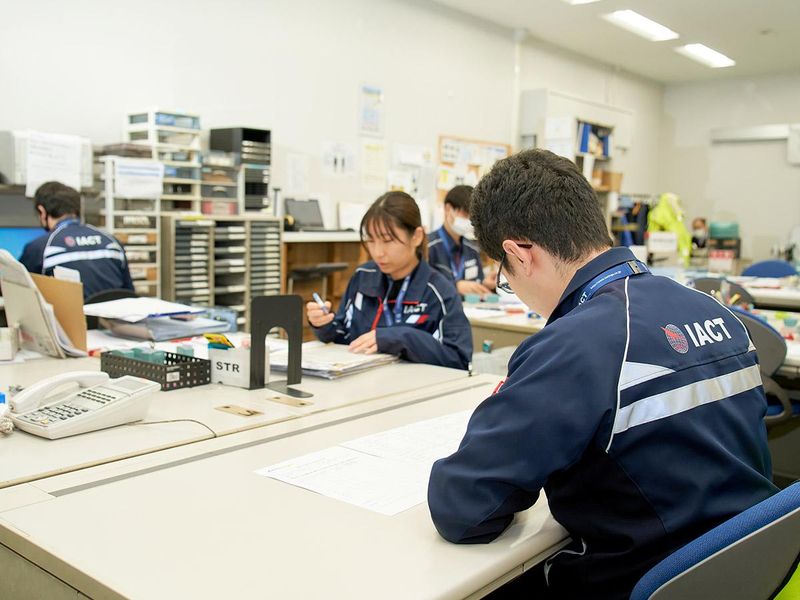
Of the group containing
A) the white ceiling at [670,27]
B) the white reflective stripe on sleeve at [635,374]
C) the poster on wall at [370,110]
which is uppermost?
the white ceiling at [670,27]

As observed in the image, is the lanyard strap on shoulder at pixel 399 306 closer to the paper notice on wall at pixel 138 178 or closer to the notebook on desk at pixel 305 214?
the paper notice on wall at pixel 138 178

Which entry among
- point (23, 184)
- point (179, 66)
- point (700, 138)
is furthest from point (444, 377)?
point (700, 138)

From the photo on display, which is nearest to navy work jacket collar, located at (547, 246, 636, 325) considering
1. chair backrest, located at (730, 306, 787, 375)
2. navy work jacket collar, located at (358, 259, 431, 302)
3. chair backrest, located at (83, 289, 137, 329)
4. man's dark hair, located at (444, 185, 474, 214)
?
navy work jacket collar, located at (358, 259, 431, 302)

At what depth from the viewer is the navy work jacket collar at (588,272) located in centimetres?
126

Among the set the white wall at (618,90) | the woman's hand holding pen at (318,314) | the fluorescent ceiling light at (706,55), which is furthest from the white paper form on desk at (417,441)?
the fluorescent ceiling light at (706,55)

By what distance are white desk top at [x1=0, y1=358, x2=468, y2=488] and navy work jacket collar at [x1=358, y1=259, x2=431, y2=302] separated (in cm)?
31

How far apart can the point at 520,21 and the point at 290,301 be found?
6.28 meters

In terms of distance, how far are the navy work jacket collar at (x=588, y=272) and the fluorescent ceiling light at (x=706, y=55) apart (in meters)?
8.03

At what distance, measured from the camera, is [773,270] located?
6230 mm

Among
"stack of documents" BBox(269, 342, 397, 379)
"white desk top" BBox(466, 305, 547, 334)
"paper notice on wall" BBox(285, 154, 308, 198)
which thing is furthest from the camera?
"paper notice on wall" BBox(285, 154, 308, 198)

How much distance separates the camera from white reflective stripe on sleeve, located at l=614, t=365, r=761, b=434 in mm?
1091

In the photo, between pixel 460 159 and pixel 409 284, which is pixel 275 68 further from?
pixel 409 284

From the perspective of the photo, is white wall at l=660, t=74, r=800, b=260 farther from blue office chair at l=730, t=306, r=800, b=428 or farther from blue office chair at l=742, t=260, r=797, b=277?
blue office chair at l=730, t=306, r=800, b=428

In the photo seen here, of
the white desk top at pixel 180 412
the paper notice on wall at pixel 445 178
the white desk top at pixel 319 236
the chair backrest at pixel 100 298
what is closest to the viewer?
the white desk top at pixel 180 412
